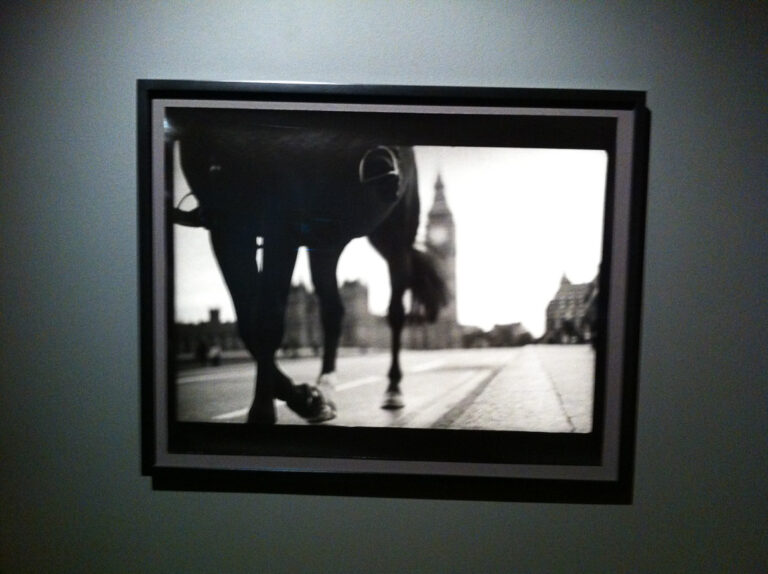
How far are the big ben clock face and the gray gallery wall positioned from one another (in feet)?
0.73

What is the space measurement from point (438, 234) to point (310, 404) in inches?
12.5

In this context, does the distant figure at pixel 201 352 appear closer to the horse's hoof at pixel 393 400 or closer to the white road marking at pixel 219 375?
the white road marking at pixel 219 375

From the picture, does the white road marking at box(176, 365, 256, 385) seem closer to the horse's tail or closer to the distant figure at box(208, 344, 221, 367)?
the distant figure at box(208, 344, 221, 367)

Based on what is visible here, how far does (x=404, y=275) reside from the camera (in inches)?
25.3

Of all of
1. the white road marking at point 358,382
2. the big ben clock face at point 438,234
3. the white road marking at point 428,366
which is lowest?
the white road marking at point 358,382

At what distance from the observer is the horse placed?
2.10 ft

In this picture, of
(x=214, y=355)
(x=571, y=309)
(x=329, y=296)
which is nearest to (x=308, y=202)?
(x=329, y=296)

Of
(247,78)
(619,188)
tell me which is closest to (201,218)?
(247,78)

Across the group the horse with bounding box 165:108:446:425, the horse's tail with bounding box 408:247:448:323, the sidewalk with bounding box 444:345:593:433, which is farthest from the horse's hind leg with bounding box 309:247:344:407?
the sidewalk with bounding box 444:345:593:433

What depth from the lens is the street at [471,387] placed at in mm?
641

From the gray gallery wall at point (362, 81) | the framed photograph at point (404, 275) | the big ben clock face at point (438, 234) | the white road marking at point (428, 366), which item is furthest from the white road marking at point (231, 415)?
the big ben clock face at point (438, 234)

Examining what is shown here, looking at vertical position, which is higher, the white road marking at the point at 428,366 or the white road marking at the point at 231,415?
the white road marking at the point at 428,366

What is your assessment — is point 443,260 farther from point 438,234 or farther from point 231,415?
point 231,415

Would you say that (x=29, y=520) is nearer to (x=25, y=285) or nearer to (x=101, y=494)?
(x=101, y=494)
